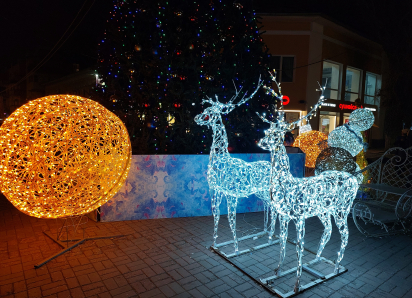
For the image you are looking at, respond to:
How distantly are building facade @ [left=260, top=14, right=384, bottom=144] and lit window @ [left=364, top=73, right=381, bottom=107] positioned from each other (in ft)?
5.51

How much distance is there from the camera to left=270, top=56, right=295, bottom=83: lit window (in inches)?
645

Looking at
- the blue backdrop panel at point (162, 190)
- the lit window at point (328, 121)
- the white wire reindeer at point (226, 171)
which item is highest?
the lit window at point (328, 121)

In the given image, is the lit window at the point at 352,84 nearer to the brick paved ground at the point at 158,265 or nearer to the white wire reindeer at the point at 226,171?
the brick paved ground at the point at 158,265

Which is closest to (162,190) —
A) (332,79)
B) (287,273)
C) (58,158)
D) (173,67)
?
(58,158)

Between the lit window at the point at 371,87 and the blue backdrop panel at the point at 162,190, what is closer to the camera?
the blue backdrop panel at the point at 162,190

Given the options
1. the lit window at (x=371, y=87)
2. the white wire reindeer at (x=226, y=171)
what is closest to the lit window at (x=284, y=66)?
the lit window at (x=371, y=87)

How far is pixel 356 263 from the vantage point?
4062 mm

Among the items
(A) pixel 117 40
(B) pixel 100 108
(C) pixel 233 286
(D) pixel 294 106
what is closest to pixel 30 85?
(D) pixel 294 106

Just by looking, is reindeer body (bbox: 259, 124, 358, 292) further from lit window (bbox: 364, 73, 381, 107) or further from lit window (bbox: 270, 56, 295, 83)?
lit window (bbox: 364, 73, 381, 107)

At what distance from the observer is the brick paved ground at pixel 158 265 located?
3.31 metres

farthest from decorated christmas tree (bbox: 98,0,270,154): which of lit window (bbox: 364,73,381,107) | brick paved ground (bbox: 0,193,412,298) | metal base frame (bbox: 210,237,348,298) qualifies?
lit window (bbox: 364,73,381,107)

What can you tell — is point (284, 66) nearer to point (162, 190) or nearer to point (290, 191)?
point (162, 190)

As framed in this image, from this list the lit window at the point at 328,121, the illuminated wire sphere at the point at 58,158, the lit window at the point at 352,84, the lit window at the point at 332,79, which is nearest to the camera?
the illuminated wire sphere at the point at 58,158

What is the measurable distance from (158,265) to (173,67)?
402 centimetres
